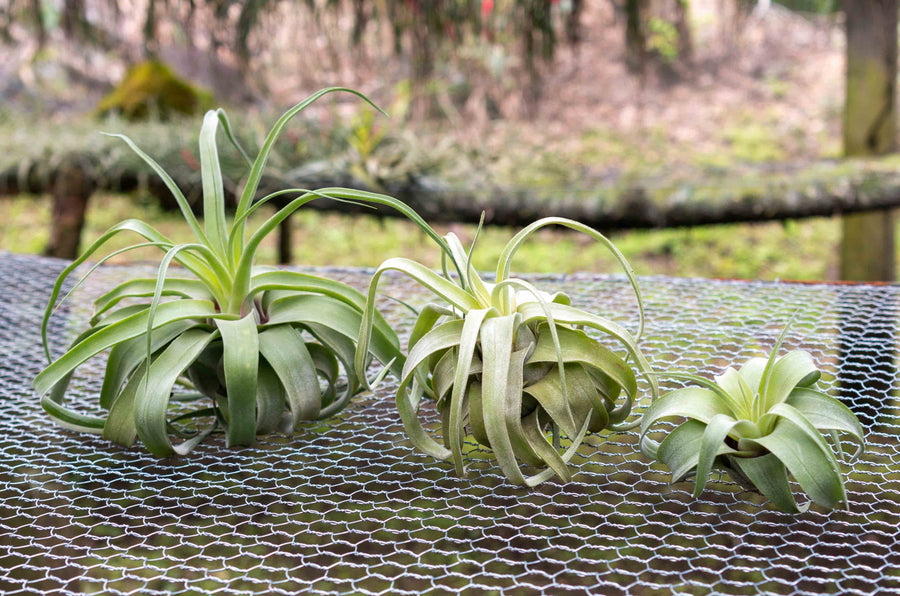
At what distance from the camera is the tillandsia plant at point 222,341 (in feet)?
2.05

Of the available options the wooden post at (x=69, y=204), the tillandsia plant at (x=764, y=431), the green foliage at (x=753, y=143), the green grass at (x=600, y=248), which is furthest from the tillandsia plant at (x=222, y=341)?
the green foliage at (x=753, y=143)

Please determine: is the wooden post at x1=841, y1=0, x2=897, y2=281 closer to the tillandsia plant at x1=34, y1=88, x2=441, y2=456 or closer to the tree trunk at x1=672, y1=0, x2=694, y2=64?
the tree trunk at x1=672, y1=0, x2=694, y2=64

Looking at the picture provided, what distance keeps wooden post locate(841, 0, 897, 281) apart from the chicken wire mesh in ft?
5.24

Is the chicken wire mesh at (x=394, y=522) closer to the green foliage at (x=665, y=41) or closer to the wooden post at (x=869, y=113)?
the wooden post at (x=869, y=113)

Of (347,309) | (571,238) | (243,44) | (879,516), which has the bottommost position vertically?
(571,238)

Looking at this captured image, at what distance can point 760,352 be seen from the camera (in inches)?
31.9

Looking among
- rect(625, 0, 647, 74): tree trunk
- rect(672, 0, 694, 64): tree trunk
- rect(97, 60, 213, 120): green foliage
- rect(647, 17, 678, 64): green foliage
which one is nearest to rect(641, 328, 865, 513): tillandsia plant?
rect(625, 0, 647, 74): tree trunk

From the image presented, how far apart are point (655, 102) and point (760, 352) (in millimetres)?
3720

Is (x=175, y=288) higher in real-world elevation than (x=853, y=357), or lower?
higher

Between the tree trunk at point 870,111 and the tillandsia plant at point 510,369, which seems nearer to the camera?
the tillandsia plant at point 510,369

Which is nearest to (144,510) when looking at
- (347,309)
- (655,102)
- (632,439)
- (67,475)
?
(67,475)

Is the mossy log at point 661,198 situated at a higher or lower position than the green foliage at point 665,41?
lower

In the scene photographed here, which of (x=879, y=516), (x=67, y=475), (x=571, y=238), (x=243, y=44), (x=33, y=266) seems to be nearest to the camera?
(x=879, y=516)

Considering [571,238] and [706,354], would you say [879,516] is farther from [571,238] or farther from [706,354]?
[571,238]
